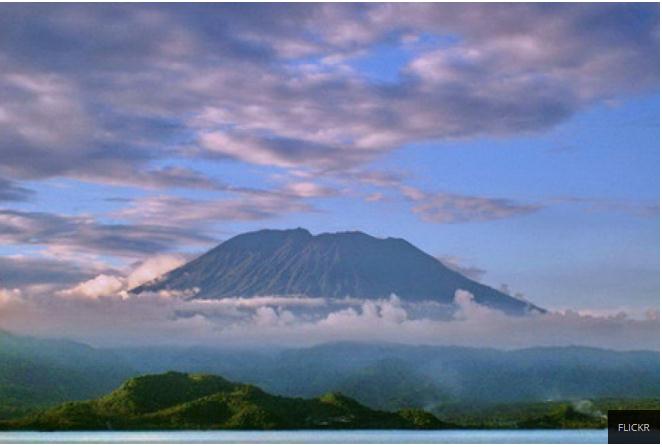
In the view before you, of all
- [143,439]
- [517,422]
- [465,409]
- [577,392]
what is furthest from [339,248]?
[143,439]

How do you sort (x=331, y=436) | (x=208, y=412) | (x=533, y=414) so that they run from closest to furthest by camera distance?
(x=331, y=436) → (x=208, y=412) → (x=533, y=414)

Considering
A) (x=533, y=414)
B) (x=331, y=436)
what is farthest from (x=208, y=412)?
→ (x=533, y=414)

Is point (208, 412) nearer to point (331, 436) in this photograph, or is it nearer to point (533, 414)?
point (331, 436)

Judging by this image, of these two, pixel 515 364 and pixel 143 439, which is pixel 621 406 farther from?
pixel 143 439

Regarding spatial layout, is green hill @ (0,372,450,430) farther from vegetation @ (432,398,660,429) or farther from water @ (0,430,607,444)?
vegetation @ (432,398,660,429)

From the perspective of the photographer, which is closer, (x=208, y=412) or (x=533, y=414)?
(x=208, y=412)

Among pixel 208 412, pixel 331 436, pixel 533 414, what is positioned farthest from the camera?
pixel 533 414

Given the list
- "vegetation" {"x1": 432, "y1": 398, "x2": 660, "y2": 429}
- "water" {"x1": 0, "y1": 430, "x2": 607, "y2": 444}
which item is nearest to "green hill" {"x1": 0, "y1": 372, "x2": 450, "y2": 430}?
"water" {"x1": 0, "y1": 430, "x2": 607, "y2": 444}
